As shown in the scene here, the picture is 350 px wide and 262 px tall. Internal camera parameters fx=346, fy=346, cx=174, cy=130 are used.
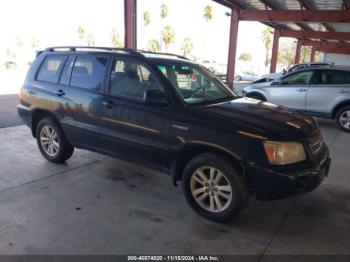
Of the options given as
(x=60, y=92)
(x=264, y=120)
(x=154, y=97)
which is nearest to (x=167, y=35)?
(x=60, y=92)

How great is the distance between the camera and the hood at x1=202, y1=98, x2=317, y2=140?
345 cm

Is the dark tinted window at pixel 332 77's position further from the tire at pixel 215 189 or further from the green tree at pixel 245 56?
the green tree at pixel 245 56

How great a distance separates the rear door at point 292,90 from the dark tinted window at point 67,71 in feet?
20.8

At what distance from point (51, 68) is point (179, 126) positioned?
8.41ft

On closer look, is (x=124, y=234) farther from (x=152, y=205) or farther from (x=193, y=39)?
(x=193, y=39)

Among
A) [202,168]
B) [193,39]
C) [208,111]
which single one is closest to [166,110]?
[208,111]

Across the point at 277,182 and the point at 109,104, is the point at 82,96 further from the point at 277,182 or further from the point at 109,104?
the point at 277,182

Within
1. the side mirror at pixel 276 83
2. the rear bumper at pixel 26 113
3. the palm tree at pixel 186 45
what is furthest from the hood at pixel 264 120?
the palm tree at pixel 186 45

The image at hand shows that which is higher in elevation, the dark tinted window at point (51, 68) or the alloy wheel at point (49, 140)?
the dark tinted window at point (51, 68)

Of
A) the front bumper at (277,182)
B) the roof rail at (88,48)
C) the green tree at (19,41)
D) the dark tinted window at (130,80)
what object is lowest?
the front bumper at (277,182)

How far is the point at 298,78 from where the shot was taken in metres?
9.28

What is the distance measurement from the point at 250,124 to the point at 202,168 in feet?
2.24

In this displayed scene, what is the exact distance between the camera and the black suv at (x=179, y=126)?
341cm

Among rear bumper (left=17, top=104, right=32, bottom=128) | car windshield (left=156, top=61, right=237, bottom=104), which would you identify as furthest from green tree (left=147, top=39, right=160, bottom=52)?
car windshield (left=156, top=61, right=237, bottom=104)
